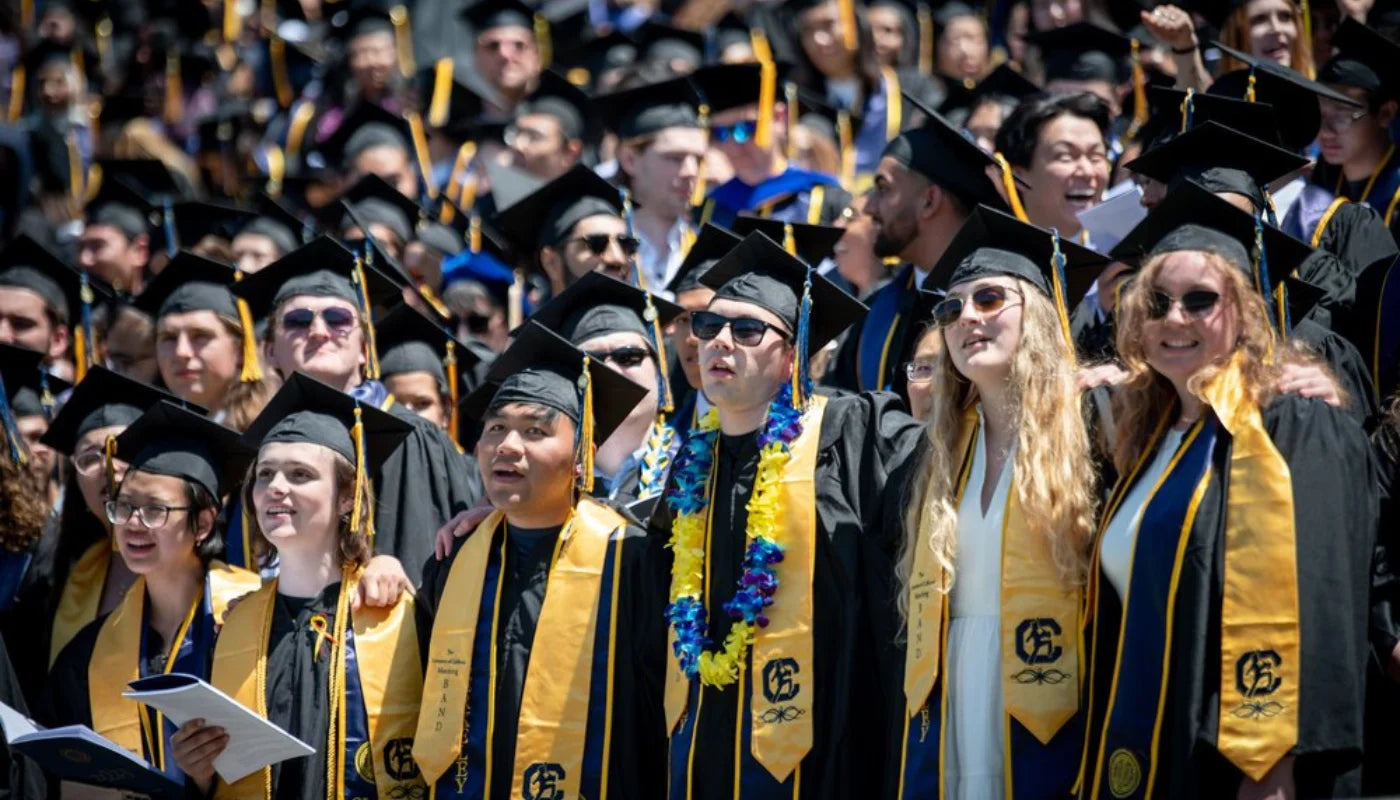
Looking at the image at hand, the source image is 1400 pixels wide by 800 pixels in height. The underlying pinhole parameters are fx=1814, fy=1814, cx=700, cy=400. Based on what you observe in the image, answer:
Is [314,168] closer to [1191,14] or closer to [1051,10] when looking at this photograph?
[1051,10]

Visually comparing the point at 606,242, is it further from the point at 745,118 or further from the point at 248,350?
the point at 745,118

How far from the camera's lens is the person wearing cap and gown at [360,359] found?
630 centimetres

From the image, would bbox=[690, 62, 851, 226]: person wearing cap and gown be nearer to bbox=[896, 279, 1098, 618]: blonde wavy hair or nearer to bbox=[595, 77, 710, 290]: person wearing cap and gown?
bbox=[595, 77, 710, 290]: person wearing cap and gown

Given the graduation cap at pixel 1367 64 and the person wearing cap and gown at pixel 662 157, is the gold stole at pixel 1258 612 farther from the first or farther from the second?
the person wearing cap and gown at pixel 662 157

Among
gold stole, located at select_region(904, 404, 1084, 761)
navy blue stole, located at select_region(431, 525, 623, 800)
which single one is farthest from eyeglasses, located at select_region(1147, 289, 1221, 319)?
navy blue stole, located at select_region(431, 525, 623, 800)

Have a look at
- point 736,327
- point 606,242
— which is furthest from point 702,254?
point 736,327

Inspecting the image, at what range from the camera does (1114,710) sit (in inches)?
171

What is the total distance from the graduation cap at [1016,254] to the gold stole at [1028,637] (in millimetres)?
567

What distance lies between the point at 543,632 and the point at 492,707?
0.27m

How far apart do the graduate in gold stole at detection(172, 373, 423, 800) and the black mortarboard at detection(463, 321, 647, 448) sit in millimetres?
482

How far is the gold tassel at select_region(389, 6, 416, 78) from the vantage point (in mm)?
12555

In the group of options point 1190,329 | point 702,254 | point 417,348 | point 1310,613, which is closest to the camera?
point 1310,613

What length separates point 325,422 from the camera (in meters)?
5.81

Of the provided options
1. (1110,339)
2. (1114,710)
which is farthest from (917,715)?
(1110,339)
